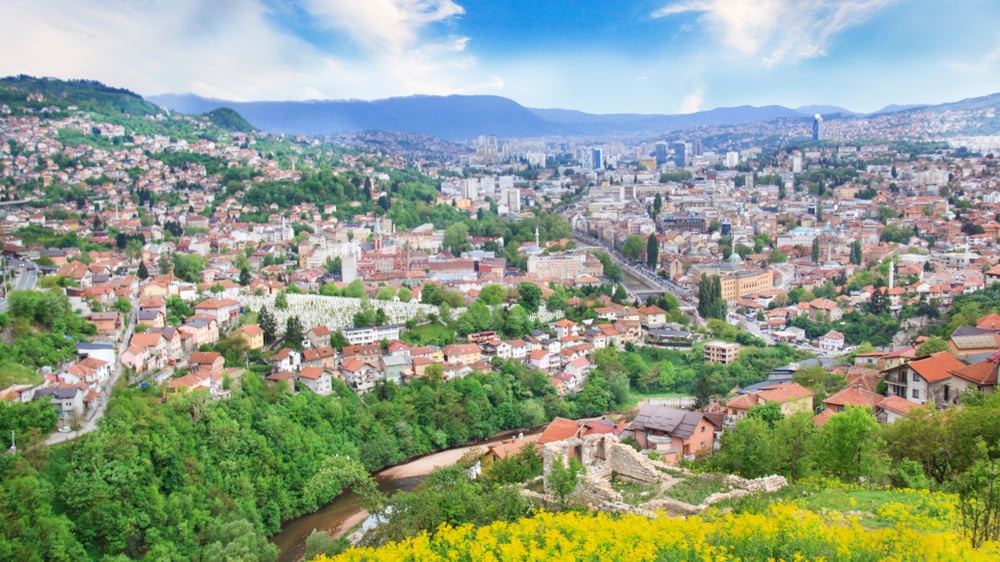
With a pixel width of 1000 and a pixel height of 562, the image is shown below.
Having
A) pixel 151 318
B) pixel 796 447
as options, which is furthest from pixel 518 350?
pixel 796 447

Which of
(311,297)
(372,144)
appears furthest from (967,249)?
(372,144)

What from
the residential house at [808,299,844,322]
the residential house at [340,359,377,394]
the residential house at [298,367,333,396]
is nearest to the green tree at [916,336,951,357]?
the residential house at [808,299,844,322]

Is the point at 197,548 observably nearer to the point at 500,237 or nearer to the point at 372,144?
the point at 500,237

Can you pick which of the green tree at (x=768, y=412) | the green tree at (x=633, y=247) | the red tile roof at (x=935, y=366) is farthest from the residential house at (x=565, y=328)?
the green tree at (x=633, y=247)

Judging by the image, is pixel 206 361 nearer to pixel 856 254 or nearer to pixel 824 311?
pixel 824 311

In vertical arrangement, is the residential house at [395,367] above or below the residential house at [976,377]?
below

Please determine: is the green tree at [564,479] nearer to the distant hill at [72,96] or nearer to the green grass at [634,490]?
the green grass at [634,490]
